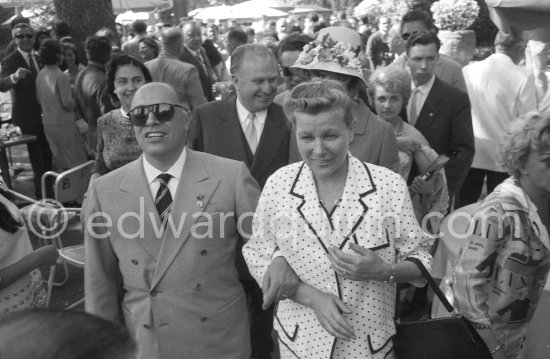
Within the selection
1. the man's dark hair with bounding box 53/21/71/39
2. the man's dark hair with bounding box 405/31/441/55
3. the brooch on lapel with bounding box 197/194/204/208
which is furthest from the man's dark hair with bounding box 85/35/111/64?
the brooch on lapel with bounding box 197/194/204/208

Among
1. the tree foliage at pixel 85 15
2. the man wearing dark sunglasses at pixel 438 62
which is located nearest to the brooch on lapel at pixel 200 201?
the man wearing dark sunglasses at pixel 438 62

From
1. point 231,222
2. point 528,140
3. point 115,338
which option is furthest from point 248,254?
point 115,338

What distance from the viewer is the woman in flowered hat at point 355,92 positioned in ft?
12.2

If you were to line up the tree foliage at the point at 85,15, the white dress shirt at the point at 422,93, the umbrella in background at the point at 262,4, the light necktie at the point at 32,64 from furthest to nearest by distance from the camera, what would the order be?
the umbrella in background at the point at 262,4
the tree foliage at the point at 85,15
the light necktie at the point at 32,64
the white dress shirt at the point at 422,93

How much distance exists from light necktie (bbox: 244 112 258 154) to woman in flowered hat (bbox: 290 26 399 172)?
239 millimetres

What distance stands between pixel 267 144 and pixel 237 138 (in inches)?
7.5

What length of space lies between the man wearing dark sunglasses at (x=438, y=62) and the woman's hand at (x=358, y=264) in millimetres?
3827

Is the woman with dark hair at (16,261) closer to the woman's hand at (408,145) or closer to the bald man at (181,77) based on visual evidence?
the woman's hand at (408,145)

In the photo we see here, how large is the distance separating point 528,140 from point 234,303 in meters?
1.51

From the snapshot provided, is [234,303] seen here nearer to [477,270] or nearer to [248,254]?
[248,254]

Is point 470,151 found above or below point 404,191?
below

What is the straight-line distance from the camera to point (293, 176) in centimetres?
288

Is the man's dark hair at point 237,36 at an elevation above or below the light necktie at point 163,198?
below

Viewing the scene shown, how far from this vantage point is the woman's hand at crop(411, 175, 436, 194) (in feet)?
14.7
